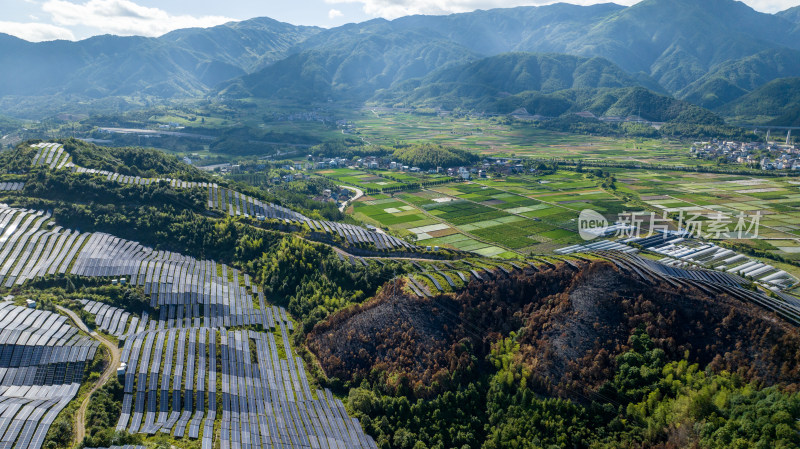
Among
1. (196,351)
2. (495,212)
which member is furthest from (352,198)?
(196,351)

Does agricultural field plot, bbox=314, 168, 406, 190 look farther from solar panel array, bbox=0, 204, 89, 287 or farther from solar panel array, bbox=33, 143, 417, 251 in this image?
solar panel array, bbox=0, 204, 89, 287

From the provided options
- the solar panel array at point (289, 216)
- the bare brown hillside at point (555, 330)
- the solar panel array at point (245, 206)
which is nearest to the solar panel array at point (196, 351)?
the bare brown hillside at point (555, 330)

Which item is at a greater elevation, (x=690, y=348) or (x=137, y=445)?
(x=690, y=348)

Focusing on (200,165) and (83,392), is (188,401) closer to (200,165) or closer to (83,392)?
(83,392)

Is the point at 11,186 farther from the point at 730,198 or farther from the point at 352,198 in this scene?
the point at 730,198

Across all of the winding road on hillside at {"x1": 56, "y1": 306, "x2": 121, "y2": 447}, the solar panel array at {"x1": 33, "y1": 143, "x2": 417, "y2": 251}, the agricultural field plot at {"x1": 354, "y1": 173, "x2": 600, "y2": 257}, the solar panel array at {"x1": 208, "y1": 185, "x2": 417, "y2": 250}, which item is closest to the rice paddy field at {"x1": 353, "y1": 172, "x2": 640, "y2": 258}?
the agricultural field plot at {"x1": 354, "y1": 173, "x2": 600, "y2": 257}

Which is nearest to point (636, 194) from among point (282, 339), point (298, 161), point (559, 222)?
point (559, 222)

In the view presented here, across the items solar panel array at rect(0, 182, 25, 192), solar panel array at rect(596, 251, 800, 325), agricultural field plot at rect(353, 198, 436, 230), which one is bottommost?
agricultural field plot at rect(353, 198, 436, 230)
